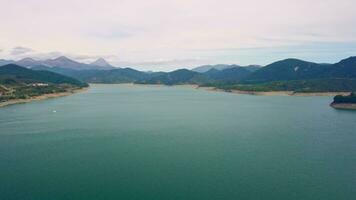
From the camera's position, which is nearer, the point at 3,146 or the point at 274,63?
the point at 3,146

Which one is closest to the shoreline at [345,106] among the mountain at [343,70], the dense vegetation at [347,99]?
the dense vegetation at [347,99]

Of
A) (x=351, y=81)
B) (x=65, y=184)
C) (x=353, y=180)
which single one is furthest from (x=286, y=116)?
(x=351, y=81)

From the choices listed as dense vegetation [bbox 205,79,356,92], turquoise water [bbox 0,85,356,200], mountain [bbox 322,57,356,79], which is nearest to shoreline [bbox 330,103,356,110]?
turquoise water [bbox 0,85,356,200]

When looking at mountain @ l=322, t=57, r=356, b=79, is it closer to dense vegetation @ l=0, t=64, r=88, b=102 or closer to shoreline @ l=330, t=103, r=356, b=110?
shoreline @ l=330, t=103, r=356, b=110

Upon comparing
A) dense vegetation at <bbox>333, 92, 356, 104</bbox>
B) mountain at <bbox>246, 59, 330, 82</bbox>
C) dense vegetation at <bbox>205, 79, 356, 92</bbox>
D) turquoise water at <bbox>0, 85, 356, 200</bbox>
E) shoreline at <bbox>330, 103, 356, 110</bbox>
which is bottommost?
turquoise water at <bbox>0, 85, 356, 200</bbox>

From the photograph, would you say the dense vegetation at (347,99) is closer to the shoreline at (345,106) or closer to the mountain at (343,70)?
the shoreline at (345,106)

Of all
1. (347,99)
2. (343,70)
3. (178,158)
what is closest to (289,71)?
(343,70)

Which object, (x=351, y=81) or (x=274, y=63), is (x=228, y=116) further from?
(x=274, y=63)
